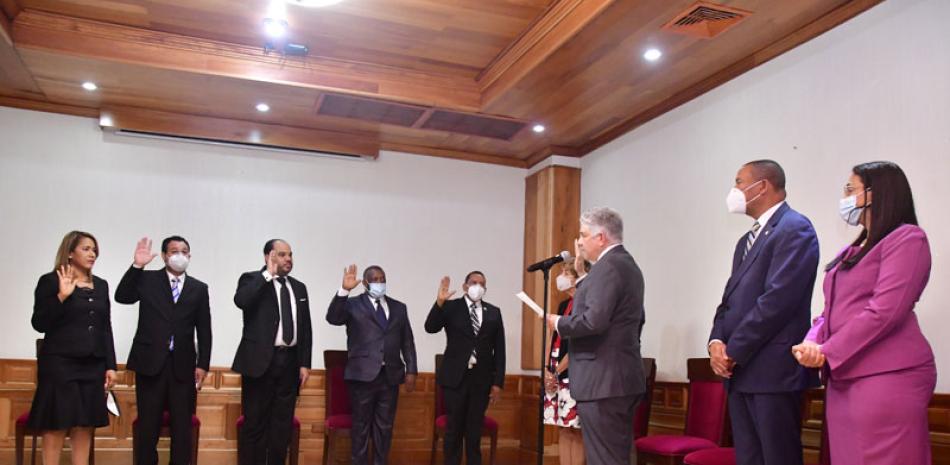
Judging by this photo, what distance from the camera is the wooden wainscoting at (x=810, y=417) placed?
3.56 metres

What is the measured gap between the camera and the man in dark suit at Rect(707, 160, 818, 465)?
2.85m

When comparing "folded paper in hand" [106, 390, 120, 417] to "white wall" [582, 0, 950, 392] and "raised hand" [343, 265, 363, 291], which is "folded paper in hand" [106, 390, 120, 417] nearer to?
"raised hand" [343, 265, 363, 291]

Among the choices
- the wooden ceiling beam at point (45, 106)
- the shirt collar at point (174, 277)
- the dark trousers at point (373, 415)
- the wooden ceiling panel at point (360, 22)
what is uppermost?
the wooden ceiling panel at point (360, 22)

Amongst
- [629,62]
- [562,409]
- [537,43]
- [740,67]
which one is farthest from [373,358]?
[740,67]

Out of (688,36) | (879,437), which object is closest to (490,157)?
(688,36)

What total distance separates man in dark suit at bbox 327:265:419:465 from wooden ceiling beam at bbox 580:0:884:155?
2.30 m

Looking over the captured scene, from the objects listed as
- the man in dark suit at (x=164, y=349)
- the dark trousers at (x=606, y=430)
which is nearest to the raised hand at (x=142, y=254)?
the man in dark suit at (x=164, y=349)

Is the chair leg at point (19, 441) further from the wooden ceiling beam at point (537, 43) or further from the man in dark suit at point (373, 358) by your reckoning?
the wooden ceiling beam at point (537, 43)

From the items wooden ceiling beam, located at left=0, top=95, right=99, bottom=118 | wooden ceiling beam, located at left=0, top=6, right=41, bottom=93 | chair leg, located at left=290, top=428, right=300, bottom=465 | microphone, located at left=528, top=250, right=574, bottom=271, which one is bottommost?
chair leg, located at left=290, top=428, right=300, bottom=465

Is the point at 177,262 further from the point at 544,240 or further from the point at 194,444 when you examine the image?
the point at 544,240

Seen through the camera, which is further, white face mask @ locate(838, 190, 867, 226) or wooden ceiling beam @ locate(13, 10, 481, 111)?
wooden ceiling beam @ locate(13, 10, 481, 111)

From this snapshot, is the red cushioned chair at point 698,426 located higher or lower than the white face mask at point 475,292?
lower

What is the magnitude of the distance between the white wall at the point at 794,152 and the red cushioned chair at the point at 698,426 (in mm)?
545

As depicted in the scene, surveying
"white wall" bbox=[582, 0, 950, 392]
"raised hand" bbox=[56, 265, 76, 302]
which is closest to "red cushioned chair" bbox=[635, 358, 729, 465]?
"white wall" bbox=[582, 0, 950, 392]
